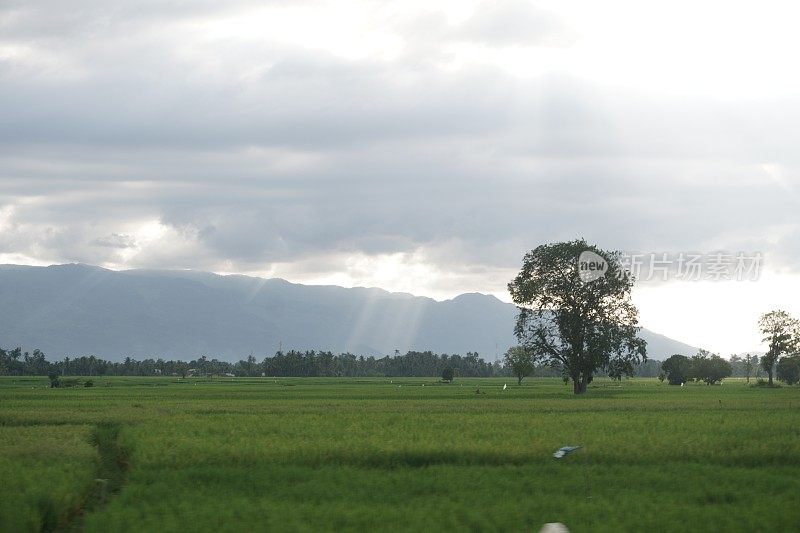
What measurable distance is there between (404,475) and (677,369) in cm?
16832

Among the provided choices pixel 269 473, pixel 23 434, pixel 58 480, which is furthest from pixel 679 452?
pixel 23 434

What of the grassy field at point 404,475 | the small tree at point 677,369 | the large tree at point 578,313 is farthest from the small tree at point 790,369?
the grassy field at point 404,475

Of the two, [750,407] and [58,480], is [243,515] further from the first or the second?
[750,407]

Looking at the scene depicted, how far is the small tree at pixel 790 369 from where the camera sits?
170m

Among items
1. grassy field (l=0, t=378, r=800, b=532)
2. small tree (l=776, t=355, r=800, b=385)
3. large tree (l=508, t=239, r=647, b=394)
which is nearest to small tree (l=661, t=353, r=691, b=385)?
small tree (l=776, t=355, r=800, b=385)

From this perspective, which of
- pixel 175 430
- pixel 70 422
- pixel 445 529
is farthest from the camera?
pixel 70 422

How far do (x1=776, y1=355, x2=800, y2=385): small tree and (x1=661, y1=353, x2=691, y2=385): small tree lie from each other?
18.3 m

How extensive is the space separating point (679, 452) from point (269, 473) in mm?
15035

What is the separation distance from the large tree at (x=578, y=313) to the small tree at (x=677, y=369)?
96033mm

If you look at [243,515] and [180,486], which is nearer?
[243,515]

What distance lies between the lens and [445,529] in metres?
21.1

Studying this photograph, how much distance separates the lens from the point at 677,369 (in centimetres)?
18662

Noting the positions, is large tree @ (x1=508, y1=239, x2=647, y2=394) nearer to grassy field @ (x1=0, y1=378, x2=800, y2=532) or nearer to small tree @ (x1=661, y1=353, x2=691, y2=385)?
grassy field @ (x1=0, y1=378, x2=800, y2=532)

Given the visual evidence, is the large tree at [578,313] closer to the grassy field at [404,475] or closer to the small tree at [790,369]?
the grassy field at [404,475]
